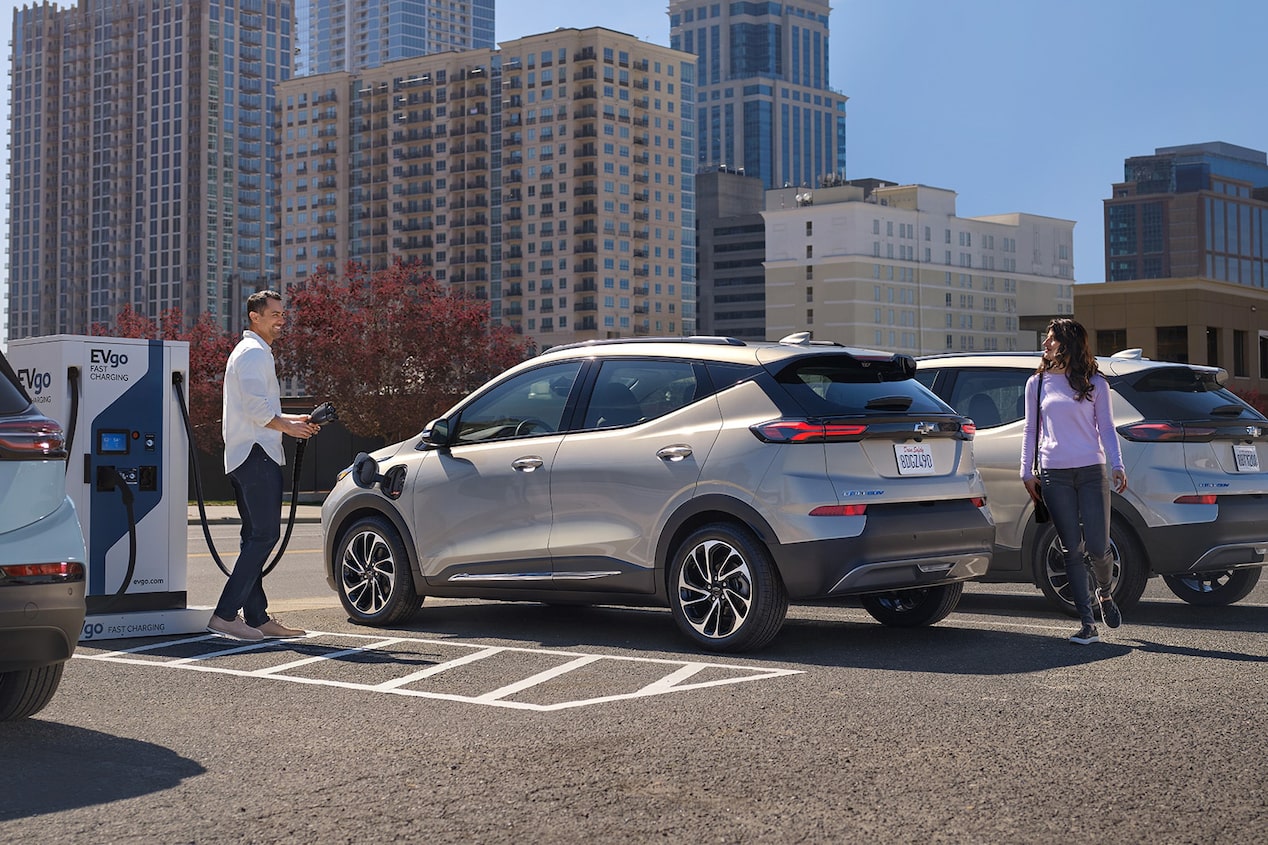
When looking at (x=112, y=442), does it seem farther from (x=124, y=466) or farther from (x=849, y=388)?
(x=849, y=388)

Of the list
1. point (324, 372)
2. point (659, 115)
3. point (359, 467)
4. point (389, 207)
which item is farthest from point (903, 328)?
point (359, 467)

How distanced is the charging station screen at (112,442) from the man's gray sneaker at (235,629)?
45.3 inches

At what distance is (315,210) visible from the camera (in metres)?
191

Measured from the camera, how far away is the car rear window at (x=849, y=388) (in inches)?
298

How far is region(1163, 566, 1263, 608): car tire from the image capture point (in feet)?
32.8

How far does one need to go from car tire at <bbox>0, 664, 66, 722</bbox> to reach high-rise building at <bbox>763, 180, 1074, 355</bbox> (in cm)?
15417

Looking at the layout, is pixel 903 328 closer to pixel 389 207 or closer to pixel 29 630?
pixel 389 207

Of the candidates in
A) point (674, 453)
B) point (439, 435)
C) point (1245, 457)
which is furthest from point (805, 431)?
point (1245, 457)

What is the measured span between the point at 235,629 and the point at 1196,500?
589cm

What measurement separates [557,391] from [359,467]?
153 centimetres

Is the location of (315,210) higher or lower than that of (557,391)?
higher

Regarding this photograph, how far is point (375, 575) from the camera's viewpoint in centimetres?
913

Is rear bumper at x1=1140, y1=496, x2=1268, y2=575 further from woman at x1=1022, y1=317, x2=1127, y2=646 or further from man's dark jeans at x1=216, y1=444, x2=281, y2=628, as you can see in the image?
man's dark jeans at x1=216, y1=444, x2=281, y2=628

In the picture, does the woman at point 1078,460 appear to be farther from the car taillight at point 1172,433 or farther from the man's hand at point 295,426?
the man's hand at point 295,426
